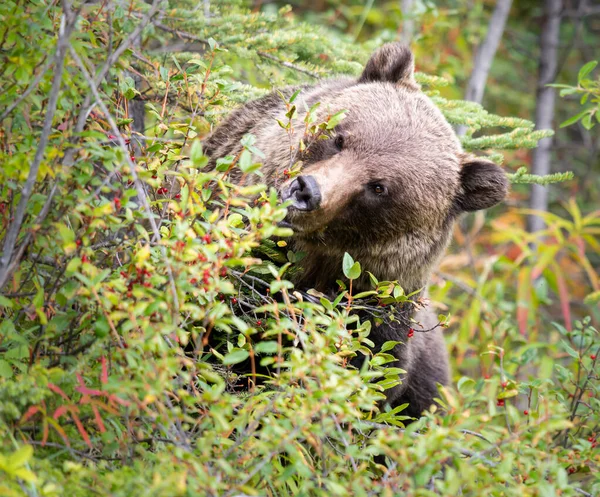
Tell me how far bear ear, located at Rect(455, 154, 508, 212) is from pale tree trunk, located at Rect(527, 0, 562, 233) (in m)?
3.50

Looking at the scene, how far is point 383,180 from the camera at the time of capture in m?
3.71

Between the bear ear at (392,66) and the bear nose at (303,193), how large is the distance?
1.18 meters

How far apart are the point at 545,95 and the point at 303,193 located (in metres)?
4.86

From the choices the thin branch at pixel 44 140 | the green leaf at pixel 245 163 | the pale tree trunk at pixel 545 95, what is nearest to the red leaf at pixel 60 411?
the thin branch at pixel 44 140

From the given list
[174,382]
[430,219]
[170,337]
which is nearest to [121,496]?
[174,382]

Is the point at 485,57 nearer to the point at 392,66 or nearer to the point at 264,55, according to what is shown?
the point at 392,66

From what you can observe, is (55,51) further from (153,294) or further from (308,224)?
(308,224)

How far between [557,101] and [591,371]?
6.53 m

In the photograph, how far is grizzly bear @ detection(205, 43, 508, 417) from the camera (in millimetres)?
3670

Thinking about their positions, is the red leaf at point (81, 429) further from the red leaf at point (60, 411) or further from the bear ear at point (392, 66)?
the bear ear at point (392, 66)

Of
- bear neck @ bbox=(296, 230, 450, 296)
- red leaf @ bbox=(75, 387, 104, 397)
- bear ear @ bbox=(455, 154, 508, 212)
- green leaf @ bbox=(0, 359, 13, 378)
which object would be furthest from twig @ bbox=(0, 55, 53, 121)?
bear ear @ bbox=(455, 154, 508, 212)

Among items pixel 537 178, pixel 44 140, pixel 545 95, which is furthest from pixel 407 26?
pixel 44 140

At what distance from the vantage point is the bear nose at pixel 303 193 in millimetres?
3236

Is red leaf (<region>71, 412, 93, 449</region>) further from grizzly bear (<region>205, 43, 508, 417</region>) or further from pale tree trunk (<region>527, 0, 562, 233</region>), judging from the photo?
pale tree trunk (<region>527, 0, 562, 233</region>)
